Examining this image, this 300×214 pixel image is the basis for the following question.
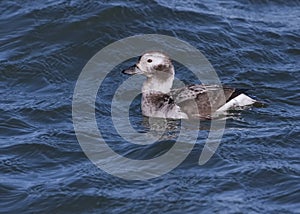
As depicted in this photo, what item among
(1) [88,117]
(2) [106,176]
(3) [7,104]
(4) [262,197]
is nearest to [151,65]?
(1) [88,117]

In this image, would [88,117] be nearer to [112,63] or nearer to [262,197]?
[112,63]

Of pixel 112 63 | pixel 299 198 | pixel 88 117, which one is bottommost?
pixel 299 198

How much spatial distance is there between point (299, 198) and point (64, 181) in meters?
2.76

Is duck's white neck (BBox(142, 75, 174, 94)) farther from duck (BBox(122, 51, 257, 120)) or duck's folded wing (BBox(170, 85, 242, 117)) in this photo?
duck's folded wing (BBox(170, 85, 242, 117))

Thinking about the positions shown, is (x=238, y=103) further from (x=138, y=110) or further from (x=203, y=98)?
(x=138, y=110)

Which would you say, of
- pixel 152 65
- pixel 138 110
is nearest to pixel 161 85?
pixel 152 65

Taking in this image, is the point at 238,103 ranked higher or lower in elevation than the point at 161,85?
lower

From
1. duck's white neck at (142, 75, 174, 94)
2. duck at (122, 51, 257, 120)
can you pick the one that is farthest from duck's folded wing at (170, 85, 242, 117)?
duck's white neck at (142, 75, 174, 94)

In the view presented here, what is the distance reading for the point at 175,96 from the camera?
1284 cm

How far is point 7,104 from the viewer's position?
12.7 m

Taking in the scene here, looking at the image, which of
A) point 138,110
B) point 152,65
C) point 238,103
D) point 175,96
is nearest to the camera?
point 238,103

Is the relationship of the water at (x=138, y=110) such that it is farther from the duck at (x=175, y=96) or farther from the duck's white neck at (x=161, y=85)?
the duck's white neck at (x=161, y=85)

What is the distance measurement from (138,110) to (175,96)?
27.8 inches

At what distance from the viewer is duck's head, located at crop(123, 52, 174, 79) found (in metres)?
13.0
